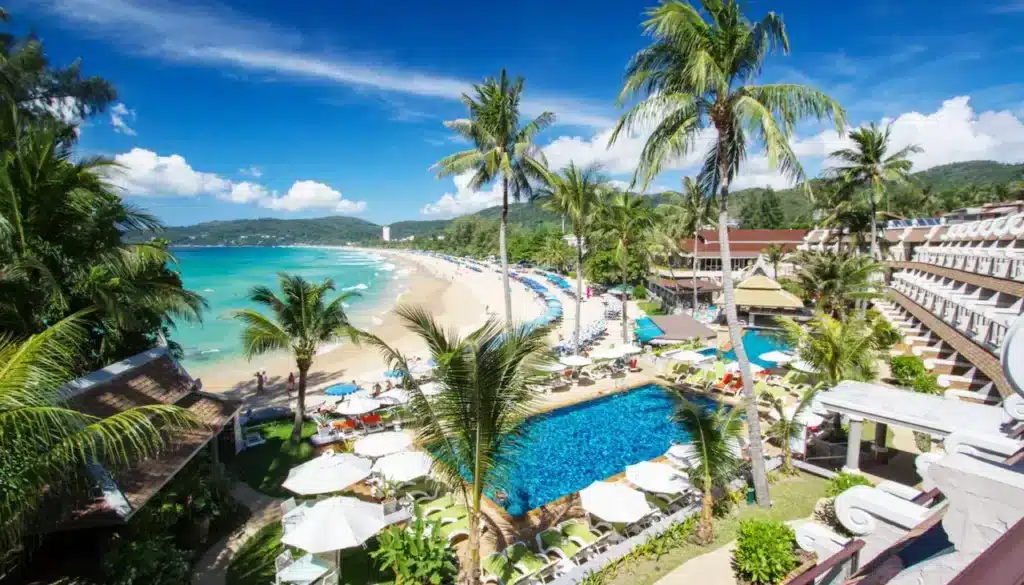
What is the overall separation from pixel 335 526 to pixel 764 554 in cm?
700

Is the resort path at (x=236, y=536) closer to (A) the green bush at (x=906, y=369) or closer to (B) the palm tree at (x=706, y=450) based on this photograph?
(B) the palm tree at (x=706, y=450)

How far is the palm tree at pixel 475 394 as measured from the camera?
6.32 metres

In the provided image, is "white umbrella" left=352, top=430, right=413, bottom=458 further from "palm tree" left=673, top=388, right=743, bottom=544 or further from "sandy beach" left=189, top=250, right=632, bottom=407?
"palm tree" left=673, top=388, right=743, bottom=544

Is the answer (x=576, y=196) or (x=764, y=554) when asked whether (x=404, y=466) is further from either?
(x=576, y=196)

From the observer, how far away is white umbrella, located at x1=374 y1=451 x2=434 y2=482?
432 inches

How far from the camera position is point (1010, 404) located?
178 inches

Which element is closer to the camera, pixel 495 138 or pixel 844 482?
pixel 844 482

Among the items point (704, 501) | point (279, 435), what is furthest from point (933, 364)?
point (279, 435)

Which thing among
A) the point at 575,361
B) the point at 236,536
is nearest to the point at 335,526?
the point at 236,536

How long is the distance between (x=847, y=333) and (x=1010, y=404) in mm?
9312

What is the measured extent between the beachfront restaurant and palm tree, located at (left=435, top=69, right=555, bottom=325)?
60.3 feet

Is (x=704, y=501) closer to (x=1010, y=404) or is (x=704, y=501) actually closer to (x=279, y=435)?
(x=1010, y=404)

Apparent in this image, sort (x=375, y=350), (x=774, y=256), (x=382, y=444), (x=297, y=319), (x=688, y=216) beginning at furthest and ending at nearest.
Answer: (x=774, y=256), (x=688, y=216), (x=375, y=350), (x=297, y=319), (x=382, y=444)

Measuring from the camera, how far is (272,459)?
13.9m
